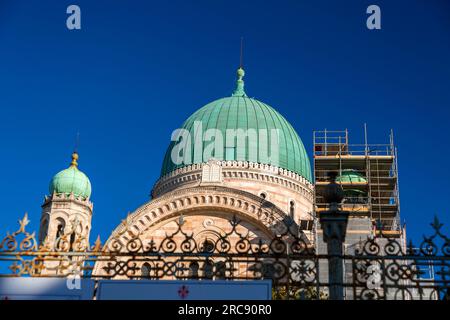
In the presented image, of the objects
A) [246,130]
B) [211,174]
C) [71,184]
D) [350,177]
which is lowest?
[350,177]

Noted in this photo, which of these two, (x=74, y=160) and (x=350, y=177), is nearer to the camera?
(x=350, y=177)

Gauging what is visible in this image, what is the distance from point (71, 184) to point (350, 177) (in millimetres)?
12755

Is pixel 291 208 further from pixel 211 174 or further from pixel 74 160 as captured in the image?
pixel 74 160

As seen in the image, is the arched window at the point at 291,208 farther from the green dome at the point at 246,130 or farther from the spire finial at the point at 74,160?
the spire finial at the point at 74,160

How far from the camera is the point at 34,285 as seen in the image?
8148 millimetres

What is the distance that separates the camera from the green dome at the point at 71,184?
2997 cm

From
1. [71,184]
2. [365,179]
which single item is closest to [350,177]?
[365,179]

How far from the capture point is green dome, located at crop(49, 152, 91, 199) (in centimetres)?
2997

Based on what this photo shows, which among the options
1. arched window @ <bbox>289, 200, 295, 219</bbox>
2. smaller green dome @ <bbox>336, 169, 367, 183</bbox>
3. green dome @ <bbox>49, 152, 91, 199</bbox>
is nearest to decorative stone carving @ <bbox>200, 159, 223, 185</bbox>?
arched window @ <bbox>289, 200, 295, 219</bbox>

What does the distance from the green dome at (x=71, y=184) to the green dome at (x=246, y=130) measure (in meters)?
4.48

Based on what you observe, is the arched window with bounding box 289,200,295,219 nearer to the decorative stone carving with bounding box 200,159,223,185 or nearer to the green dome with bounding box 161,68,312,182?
the green dome with bounding box 161,68,312,182

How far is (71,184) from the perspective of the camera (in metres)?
30.1

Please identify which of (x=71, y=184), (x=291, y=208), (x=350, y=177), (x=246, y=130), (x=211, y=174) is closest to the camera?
(x=350, y=177)
